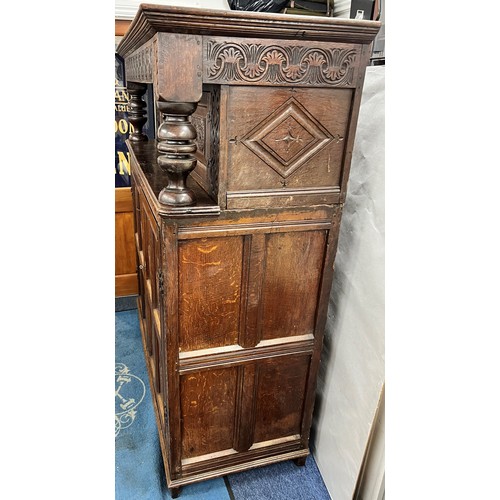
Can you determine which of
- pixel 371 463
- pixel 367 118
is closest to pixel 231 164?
pixel 367 118

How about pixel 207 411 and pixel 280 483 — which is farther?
pixel 280 483

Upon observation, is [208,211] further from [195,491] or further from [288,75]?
[195,491]

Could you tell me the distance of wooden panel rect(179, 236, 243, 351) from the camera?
121 centimetres

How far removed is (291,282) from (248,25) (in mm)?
769

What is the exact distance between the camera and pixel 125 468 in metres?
1.70

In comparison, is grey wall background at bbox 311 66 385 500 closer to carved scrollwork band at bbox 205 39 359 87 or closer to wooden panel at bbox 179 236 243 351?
carved scrollwork band at bbox 205 39 359 87

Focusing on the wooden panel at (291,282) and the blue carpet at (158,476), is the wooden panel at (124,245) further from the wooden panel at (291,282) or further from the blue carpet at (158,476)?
the wooden panel at (291,282)

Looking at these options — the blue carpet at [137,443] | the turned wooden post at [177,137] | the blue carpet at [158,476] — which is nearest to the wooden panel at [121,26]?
the turned wooden post at [177,137]

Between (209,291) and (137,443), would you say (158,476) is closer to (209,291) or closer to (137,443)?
(137,443)

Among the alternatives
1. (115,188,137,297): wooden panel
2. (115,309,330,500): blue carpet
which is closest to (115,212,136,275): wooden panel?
(115,188,137,297): wooden panel

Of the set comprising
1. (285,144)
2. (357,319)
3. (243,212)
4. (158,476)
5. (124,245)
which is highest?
(285,144)

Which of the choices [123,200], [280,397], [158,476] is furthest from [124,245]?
[280,397]

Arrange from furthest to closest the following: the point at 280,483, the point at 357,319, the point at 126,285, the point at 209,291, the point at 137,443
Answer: the point at 126,285, the point at 137,443, the point at 280,483, the point at 357,319, the point at 209,291

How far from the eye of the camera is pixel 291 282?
1.34 m
